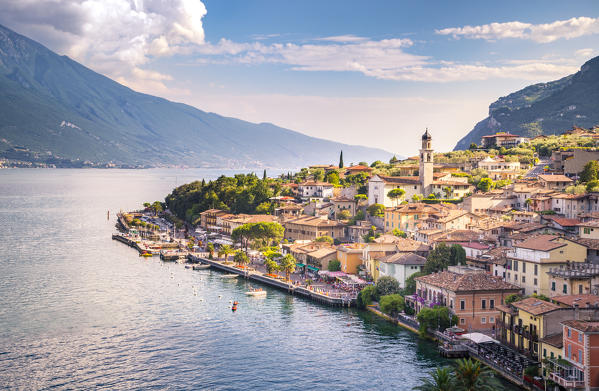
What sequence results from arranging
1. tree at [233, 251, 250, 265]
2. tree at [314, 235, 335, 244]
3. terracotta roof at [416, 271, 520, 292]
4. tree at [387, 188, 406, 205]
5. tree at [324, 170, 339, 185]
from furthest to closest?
tree at [324, 170, 339, 185]
tree at [387, 188, 406, 205]
tree at [314, 235, 335, 244]
tree at [233, 251, 250, 265]
terracotta roof at [416, 271, 520, 292]

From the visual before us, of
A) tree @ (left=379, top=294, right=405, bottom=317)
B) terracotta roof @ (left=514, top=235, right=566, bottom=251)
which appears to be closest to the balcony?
terracotta roof @ (left=514, top=235, right=566, bottom=251)

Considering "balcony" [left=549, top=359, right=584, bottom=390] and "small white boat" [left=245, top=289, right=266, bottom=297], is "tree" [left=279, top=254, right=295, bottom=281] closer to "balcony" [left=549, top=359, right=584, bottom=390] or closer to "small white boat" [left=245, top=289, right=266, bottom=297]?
"small white boat" [left=245, top=289, right=266, bottom=297]

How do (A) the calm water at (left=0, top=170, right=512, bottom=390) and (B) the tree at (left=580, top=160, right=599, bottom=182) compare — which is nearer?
(A) the calm water at (left=0, top=170, right=512, bottom=390)

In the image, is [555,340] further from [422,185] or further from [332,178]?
[332,178]

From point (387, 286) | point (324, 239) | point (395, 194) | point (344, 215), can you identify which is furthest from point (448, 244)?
point (344, 215)

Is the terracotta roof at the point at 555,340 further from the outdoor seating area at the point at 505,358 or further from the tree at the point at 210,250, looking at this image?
the tree at the point at 210,250

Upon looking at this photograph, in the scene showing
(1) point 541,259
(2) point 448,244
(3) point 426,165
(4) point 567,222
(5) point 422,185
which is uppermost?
(3) point 426,165

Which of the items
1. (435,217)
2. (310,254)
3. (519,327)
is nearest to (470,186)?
(435,217)
